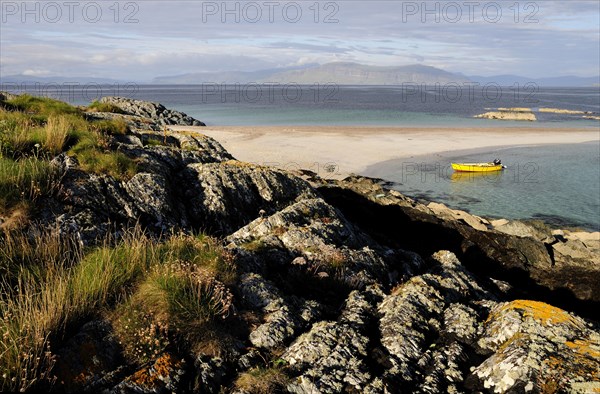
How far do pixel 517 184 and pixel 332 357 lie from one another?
37155mm

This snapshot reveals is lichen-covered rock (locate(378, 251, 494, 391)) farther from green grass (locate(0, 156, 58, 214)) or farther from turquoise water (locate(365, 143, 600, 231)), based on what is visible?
turquoise water (locate(365, 143, 600, 231))

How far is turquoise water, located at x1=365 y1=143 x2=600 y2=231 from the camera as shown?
2944cm

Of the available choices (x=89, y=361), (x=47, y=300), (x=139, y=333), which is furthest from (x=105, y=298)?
(x=89, y=361)

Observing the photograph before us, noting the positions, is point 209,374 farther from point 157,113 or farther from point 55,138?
point 157,113

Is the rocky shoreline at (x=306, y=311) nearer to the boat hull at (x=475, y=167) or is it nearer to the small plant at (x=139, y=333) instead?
the small plant at (x=139, y=333)

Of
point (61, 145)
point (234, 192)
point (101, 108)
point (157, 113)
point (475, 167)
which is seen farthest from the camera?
point (157, 113)

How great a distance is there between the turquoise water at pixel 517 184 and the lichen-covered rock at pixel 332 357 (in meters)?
25.5

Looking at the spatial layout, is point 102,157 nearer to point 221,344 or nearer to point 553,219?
point 221,344

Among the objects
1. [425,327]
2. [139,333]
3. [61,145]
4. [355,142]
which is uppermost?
[355,142]

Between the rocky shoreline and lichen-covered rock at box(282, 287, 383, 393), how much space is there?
18 mm

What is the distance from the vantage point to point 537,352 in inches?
219

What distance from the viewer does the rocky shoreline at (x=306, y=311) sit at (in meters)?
5.10

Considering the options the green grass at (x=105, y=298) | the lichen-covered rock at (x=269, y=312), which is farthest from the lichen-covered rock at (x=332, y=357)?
the green grass at (x=105, y=298)

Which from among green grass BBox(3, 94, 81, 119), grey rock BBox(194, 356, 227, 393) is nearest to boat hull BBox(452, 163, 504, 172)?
green grass BBox(3, 94, 81, 119)
